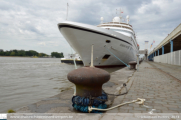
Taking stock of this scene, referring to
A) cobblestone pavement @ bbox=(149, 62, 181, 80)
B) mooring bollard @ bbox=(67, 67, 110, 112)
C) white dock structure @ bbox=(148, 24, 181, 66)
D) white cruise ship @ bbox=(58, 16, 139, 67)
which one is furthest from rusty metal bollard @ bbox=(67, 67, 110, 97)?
white dock structure @ bbox=(148, 24, 181, 66)

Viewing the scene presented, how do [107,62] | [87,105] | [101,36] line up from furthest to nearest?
[107,62] < [101,36] < [87,105]

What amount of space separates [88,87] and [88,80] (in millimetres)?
219

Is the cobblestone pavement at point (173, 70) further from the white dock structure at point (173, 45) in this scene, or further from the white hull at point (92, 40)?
the white hull at point (92, 40)

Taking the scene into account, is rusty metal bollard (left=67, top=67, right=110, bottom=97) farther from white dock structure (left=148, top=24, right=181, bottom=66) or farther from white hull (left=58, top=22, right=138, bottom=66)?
white dock structure (left=148, top=24, right=181, bottom=66)

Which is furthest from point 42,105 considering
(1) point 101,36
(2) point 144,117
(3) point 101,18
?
(3) point 101,18

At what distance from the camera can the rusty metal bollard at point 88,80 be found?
2.80 m

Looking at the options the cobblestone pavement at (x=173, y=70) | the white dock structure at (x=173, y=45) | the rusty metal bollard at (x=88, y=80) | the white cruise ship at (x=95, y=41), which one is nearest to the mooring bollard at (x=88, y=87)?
the rusty metal bollard at (x=88, y=80)

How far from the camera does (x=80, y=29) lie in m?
12.6

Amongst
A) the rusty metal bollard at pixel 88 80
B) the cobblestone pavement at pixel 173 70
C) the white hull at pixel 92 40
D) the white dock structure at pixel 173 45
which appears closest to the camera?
the rusty metal bollard at pixel 88 80

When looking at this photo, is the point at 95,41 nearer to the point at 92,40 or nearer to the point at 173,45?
the point at 92,40

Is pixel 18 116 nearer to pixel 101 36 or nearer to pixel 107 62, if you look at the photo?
pixel 101 36

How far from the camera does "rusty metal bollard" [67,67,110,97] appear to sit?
2803mm

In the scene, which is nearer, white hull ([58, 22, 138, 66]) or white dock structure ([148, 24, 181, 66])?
white hull ([58, 22, 138, 66])

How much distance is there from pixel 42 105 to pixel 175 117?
272 centimetres
